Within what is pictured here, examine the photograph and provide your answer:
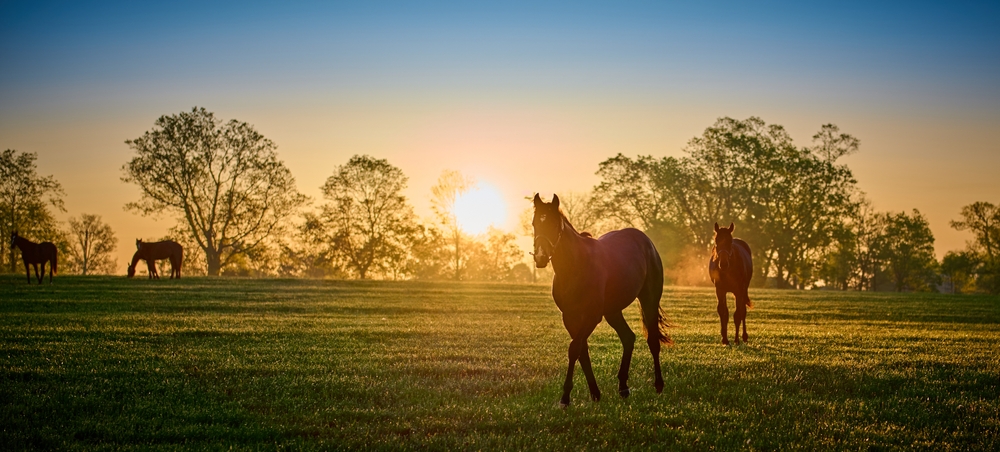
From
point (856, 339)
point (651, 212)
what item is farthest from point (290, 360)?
point (651, 212)

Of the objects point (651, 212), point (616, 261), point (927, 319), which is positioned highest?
point (651, 212)

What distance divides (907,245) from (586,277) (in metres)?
97.1

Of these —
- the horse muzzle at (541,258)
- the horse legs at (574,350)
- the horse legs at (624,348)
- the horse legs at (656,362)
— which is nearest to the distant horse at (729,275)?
the horse legs at (656,362)

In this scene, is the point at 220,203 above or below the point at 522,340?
above

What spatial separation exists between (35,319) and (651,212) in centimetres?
5687

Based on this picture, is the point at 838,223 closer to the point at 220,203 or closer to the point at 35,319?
the point at 220,203

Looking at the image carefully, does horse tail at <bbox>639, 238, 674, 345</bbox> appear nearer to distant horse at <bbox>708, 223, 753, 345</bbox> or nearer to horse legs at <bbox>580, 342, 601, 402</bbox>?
horse legs at <bbox>580, 342, 601, 402</bbox>

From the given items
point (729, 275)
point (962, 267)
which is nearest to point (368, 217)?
point (729, 275)

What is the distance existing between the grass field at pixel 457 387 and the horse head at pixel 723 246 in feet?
6.08

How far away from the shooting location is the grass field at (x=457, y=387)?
7.16 meters

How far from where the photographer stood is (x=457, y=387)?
9719mm

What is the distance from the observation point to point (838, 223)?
66.2 metres

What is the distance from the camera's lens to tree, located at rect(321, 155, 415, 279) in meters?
66.8

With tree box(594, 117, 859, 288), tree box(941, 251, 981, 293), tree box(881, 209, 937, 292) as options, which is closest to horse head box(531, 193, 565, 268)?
tree box(594, 117, 859, 288)
